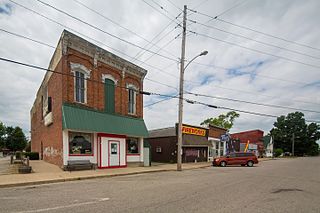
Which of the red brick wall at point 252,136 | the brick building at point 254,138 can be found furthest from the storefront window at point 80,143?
the red brick wall at point 252,136

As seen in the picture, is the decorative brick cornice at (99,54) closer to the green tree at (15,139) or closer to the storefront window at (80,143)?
the storefront window at (80,143)

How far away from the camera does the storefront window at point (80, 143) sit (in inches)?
684

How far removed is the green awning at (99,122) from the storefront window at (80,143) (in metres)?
0.98

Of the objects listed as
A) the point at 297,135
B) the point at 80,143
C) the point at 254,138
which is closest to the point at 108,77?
the point at 80,143

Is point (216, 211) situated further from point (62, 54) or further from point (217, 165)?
point (217, 165)

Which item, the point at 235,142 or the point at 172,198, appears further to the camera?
the point at 235,142

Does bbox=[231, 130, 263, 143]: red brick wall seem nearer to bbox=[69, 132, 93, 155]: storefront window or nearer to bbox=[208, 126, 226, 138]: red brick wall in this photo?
bbox=[208, 126, 226, 138]: red brick wall

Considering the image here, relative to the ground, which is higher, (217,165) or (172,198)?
(172,198)

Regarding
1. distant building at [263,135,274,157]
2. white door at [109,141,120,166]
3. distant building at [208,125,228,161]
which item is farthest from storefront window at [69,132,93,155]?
distant building at [263,135,274,157]

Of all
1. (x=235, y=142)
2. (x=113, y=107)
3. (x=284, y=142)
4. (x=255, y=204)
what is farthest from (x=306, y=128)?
(x=255, y=204)

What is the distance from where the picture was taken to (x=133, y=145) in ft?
73.2

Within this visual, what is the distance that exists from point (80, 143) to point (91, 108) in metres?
2.86

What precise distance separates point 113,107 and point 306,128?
297ft

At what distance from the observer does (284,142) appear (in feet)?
287
